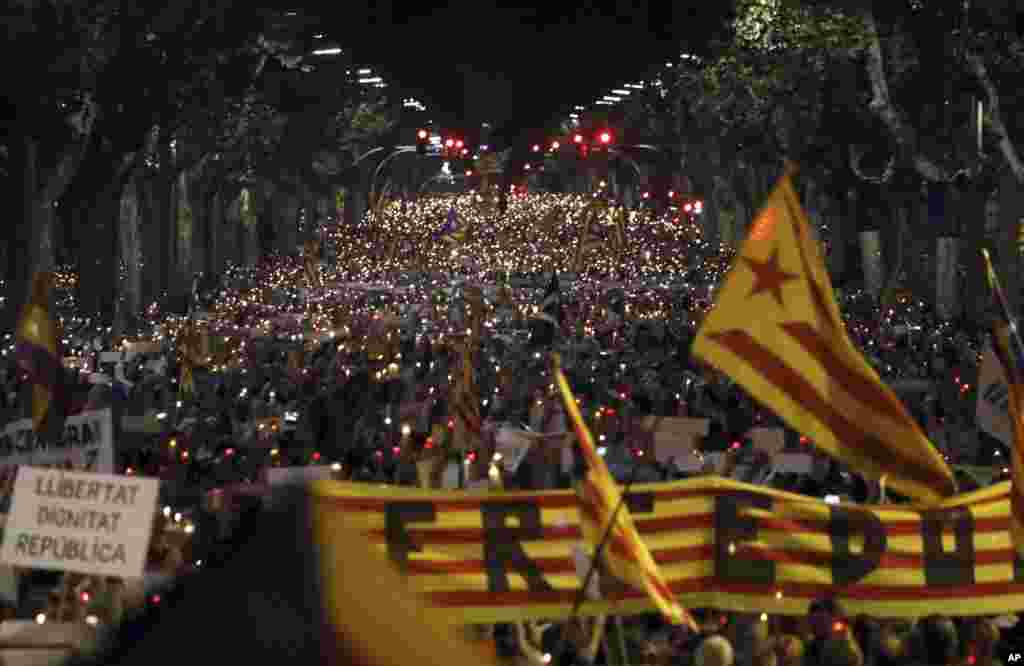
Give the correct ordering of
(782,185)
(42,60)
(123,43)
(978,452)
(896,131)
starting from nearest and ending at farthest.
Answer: (782,185) → (978,452) → (42,60) → (123,43) → (896,131)

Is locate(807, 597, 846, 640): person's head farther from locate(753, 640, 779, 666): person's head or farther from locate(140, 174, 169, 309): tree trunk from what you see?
locate(140, 174, 169, 309): tree trunk

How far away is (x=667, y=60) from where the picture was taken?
90125 mm

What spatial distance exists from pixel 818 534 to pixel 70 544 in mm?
3506

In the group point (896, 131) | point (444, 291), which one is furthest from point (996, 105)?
point (444, 291)

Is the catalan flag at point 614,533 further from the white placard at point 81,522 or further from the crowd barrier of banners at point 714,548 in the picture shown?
the white placard at point 81,522

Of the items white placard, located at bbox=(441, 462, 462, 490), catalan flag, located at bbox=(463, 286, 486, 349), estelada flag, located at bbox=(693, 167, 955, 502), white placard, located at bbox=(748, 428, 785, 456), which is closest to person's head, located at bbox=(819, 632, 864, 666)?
estelada flag, located at bbox=(693, 167, 955, 502)

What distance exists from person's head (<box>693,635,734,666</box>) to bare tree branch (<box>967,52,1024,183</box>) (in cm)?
→ 2832

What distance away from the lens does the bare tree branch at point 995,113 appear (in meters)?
37.3

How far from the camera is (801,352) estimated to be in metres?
9.76

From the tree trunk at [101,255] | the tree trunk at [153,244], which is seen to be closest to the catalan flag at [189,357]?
the tree trunk at [101,255]

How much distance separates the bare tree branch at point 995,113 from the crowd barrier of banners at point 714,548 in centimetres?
2760

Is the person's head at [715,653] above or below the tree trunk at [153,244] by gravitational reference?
below

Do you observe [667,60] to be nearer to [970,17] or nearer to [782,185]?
[970,17]

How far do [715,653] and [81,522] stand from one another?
125 inches
